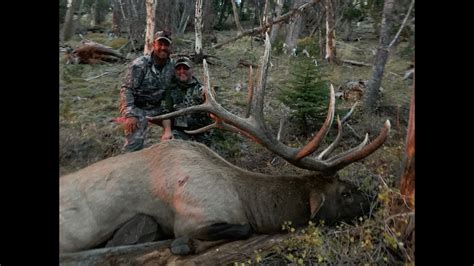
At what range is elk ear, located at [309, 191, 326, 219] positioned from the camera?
123 inches

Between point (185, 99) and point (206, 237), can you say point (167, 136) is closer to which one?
point (185, 99)

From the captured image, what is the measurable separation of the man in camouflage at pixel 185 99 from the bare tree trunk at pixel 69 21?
2.55 feet

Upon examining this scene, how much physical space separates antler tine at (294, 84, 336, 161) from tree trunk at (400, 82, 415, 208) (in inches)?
17.1

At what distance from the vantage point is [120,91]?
11.5 ft

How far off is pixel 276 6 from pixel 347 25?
0.55 m

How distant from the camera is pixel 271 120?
3359 mm

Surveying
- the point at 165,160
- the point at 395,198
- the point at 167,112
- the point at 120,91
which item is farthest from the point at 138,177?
the point at 395,198

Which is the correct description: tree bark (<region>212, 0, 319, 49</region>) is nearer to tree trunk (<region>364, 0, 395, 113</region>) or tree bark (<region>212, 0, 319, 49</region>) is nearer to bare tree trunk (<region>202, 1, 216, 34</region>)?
bare tree trunk (<region>202, 1, 216, 34</region>)

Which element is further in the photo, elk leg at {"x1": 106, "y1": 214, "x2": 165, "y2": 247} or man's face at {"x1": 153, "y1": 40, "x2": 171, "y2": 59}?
man's face at {"x1": 153, "y1": 40, "x2": 171, "y2": 59}

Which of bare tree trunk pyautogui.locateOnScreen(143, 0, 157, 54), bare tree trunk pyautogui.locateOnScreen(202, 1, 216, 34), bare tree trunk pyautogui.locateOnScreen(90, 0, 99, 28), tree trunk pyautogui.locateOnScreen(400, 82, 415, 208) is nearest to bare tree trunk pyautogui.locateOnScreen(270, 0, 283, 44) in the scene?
bare tree trunk pyautogui.locateOnScreen(202, 1, 216, 34)

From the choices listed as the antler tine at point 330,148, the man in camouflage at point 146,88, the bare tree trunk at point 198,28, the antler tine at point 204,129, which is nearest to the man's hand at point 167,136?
the man in camouflage at point 146,88

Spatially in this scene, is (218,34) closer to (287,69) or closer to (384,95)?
(287,69)

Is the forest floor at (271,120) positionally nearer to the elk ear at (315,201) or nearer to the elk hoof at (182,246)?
the elk ear at (315,201)

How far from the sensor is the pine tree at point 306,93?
Answer: 340cm
